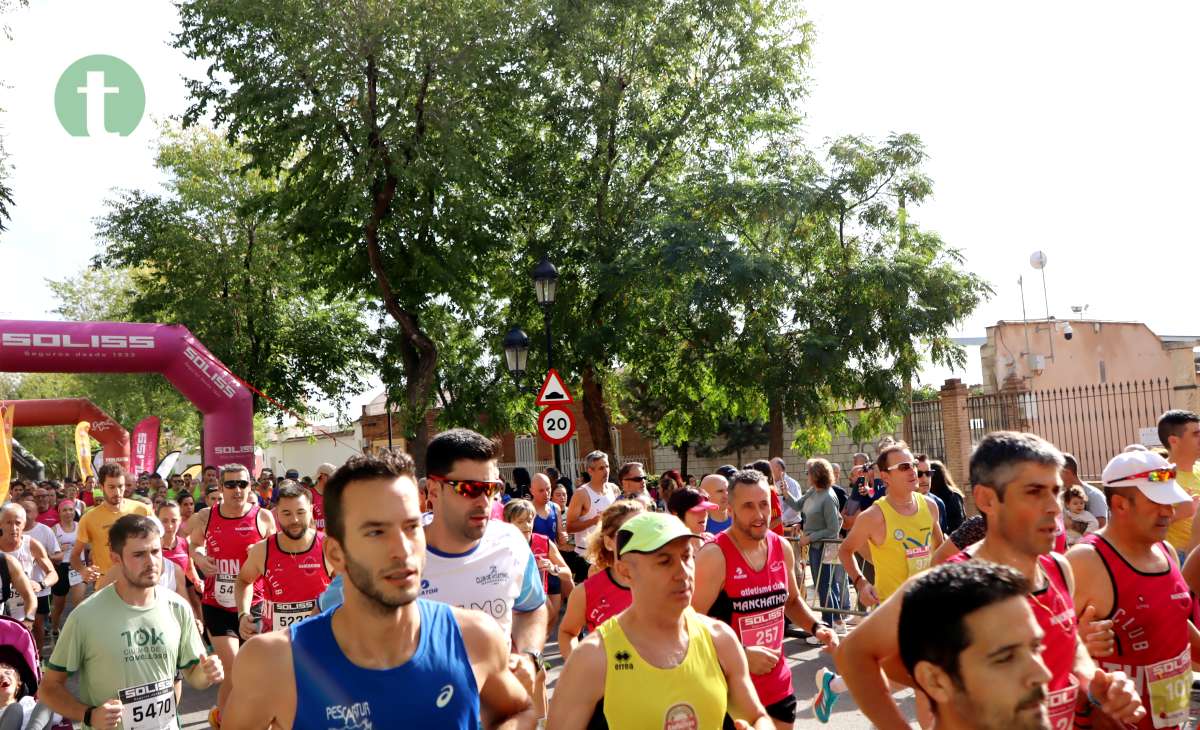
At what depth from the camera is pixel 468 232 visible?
25062 mm

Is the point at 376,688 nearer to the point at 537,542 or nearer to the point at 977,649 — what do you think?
the point at 977,649

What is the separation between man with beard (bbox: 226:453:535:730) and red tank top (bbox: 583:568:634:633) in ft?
11.0

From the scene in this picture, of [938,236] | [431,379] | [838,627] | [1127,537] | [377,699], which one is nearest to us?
[377,699]

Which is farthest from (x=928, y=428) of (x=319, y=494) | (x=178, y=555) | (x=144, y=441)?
(x=144, y=441)

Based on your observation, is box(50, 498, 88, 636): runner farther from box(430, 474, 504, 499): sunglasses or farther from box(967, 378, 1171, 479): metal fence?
box(967, 378, 1171, 479): metal fence

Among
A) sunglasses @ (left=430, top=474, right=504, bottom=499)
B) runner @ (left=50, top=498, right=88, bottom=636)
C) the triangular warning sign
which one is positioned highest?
the triangular warning sign

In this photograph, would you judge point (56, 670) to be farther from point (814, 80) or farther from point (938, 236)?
point (814, 80)

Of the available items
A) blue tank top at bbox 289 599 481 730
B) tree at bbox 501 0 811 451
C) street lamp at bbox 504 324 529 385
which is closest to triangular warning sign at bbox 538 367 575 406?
street lamp at bbox 504 324 529 385

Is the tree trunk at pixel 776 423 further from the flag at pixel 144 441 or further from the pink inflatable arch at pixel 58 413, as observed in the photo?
the pink inflatable arch at pixel 58 413

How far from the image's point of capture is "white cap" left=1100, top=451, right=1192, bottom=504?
4773mm

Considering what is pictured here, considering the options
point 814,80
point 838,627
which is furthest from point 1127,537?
point 814,80

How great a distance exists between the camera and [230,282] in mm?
34688

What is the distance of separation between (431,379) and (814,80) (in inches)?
440

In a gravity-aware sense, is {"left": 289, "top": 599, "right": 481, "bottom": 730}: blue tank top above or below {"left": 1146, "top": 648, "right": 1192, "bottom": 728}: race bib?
→ above
